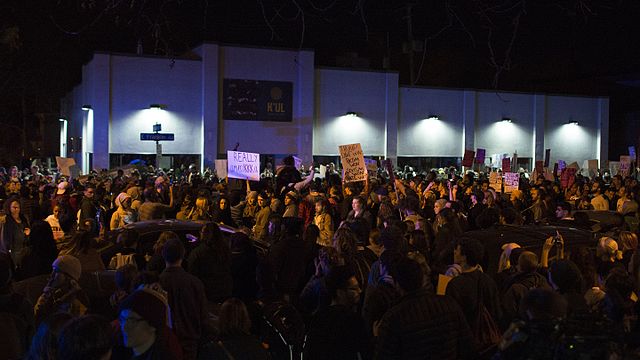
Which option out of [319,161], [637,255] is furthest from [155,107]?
[637,255]

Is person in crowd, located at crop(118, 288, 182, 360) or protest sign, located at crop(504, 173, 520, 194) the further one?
protest sign, located at crop(504, 173, 520, 194)

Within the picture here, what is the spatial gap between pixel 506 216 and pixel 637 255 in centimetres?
344

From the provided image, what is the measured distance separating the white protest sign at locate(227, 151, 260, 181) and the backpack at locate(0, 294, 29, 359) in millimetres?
11348

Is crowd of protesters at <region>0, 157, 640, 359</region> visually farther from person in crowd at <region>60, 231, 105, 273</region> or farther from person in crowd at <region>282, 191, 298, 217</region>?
person in crowd at <region>282, 191, 298, 217</region>

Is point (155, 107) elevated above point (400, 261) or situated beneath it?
elevated above

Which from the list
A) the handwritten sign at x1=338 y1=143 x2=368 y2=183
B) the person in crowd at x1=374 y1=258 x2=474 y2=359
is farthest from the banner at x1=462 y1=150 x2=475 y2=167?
the person in crowd at x1=374 y1=258 x2=474 y2=359

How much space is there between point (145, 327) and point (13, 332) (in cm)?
124

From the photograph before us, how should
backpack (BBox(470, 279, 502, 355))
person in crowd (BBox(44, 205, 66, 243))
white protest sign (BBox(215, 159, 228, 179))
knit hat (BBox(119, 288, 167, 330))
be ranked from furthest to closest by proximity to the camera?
white protest sign (BBox(215, 159, 228, 179))
person in crowd (BBox(44, 205, 66, 243))
backpack (BBox(470, 279, 502, 355))
knit hat (BBox(119, 288, 167, 330))

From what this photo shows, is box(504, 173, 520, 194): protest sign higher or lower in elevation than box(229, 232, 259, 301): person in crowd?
higher

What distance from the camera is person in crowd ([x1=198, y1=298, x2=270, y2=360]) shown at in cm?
482

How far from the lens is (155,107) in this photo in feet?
101

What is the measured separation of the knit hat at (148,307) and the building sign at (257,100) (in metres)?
28.1

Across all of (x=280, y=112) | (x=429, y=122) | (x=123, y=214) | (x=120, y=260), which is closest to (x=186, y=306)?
Result: (x=120, y=260)

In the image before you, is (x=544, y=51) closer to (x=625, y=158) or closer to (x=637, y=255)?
(x=625, y=158)
